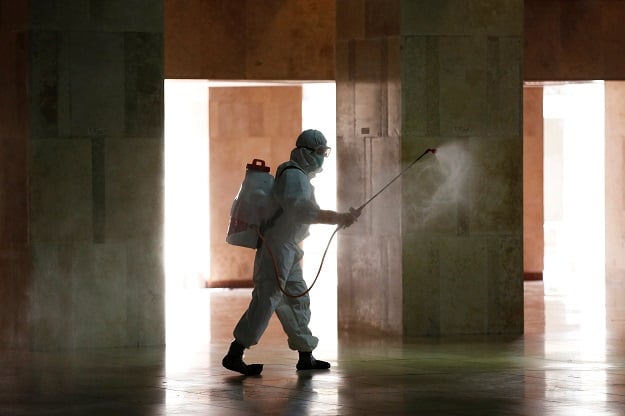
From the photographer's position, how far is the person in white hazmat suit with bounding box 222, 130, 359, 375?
10562mm

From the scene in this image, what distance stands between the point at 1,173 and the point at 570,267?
53.1ft

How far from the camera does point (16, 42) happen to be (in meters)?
12.6

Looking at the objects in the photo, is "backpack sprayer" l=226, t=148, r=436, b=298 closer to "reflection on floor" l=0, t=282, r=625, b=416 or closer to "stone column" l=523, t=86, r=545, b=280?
"reflection on floor" l=0, t=282, r=625, b=416

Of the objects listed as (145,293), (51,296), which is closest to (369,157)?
(145,293)

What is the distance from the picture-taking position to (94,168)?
12602 mm

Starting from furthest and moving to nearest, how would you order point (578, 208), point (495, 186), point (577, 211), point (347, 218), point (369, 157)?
1. point (577, 211)
2. point (578, 208)
3. point (369, 157)
4. point (495, 186)
5. point (347, 218)

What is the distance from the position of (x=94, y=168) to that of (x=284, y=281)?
2789 millimetres

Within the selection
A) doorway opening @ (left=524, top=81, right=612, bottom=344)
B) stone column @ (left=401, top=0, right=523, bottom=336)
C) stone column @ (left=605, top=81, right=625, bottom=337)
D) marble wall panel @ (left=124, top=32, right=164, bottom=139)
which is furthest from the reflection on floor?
stone column @ (left=605, top=81, right=625, bottom=337)

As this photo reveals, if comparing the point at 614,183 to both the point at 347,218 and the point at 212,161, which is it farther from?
the point at 347,218

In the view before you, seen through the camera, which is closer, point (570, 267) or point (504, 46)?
point (504, 46)

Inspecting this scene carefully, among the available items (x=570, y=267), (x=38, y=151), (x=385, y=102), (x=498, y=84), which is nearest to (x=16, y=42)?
(x=38, y=151)

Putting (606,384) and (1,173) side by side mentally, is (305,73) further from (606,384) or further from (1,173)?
(606,384)

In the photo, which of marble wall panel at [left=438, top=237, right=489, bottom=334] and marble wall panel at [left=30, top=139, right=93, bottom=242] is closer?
marble wall panel at [left=30, top=139, right=93, bottom=242]

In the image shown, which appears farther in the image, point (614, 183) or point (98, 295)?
point (614, 183)
